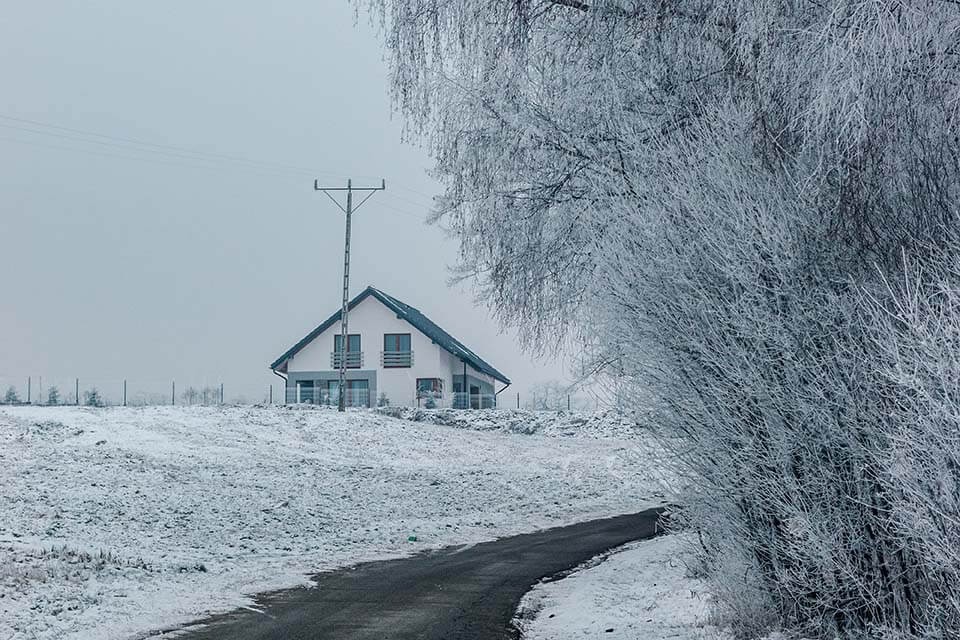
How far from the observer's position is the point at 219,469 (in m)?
23.0

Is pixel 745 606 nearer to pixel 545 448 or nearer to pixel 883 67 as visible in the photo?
pixel 883 67

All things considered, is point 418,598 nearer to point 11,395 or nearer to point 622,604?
point 622,604

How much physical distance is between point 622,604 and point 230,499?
1113cm

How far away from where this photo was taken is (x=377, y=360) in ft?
181

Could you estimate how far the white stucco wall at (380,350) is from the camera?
54.8 m

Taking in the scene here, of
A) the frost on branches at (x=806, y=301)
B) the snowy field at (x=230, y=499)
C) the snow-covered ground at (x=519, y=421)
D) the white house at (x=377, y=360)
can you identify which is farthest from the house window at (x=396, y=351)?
the frost on branches at (x=806, y=301)

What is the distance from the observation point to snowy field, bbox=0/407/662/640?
10.5 m

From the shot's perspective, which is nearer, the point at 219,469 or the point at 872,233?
the point at 872,233

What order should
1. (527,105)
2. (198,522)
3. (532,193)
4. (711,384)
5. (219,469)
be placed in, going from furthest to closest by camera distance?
(219,469) < (198,522) < (532,193) < (527,105) < (711,384)

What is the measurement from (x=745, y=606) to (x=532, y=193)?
266 inches

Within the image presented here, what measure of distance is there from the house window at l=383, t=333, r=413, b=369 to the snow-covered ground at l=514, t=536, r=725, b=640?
41767mm

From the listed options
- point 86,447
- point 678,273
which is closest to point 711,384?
point 678,273

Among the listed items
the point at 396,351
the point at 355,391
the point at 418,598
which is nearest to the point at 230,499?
the point at 418,598

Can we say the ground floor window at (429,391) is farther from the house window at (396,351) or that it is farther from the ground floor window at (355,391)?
the ground floor window at (355,391)
